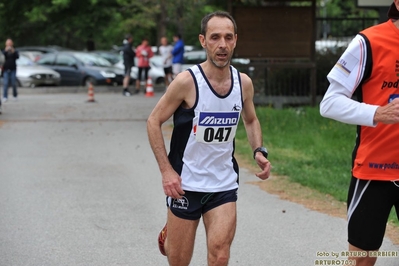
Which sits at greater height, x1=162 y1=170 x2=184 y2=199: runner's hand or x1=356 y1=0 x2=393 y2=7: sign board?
x1=162 y1=170 x2=184 y2=199: runner's hand

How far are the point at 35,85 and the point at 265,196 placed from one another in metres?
23.7

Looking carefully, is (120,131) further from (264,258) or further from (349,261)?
(349,261)

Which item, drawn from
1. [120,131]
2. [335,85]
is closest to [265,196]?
[335,85]

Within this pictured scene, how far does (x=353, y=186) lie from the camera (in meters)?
4.68

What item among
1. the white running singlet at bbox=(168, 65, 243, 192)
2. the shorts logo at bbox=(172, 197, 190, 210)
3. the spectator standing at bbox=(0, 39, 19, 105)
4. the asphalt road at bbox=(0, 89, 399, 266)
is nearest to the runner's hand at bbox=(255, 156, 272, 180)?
the white running singlet at bbox=(168, 65, 243, 192)

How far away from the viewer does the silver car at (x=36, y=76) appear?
3244 cm

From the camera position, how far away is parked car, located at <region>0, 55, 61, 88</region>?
32.4 meters

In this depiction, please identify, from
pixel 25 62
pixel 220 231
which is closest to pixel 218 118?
pixel 220 231

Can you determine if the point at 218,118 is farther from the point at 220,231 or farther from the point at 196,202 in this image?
the point at 220,231

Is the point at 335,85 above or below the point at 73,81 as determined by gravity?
above

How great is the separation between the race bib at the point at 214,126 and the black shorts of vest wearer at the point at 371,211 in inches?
39.2

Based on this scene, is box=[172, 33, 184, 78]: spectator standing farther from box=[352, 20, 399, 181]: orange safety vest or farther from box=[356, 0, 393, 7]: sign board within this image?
box=[352, 20, 399, 181]: orange safety vest

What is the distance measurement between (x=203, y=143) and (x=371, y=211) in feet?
3.91

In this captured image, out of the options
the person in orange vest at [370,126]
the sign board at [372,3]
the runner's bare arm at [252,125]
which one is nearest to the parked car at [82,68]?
the sign board at [372,3]
